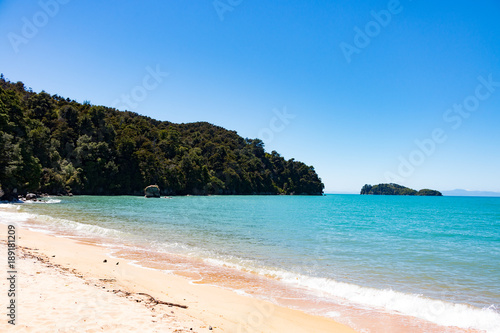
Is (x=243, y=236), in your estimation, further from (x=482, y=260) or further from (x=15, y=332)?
(x=15, y=332)

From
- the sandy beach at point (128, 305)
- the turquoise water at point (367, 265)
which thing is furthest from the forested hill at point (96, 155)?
the sandy beach at point (128, 305)

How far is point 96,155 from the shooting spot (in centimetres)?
9144

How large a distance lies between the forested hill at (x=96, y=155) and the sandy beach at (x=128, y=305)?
135 feet

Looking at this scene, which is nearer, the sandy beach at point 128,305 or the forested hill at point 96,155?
the sandy beach at point 128,305

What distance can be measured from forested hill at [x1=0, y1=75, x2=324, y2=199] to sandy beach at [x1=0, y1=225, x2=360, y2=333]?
41.1 m

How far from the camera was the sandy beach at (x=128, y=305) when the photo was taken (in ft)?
18.0

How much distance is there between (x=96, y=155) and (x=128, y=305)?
315 feet

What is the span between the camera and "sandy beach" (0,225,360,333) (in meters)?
5.48

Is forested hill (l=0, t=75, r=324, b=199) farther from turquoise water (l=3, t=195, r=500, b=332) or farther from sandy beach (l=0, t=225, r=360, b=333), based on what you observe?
sandy beach (l=0, t=225, r=360, b=333)

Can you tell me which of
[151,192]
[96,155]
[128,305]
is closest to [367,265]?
[128,305]

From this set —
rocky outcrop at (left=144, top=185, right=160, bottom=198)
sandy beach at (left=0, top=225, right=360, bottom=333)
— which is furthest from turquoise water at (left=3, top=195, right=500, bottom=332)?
rocky outcrop at (left=144, top=185, right=160, bottom=198)

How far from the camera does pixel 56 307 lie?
5.95 m

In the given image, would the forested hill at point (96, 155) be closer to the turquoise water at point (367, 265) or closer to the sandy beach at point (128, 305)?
the turquoise water at point (367, 265)

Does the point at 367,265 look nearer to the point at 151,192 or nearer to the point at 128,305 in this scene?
the point at 128,305
